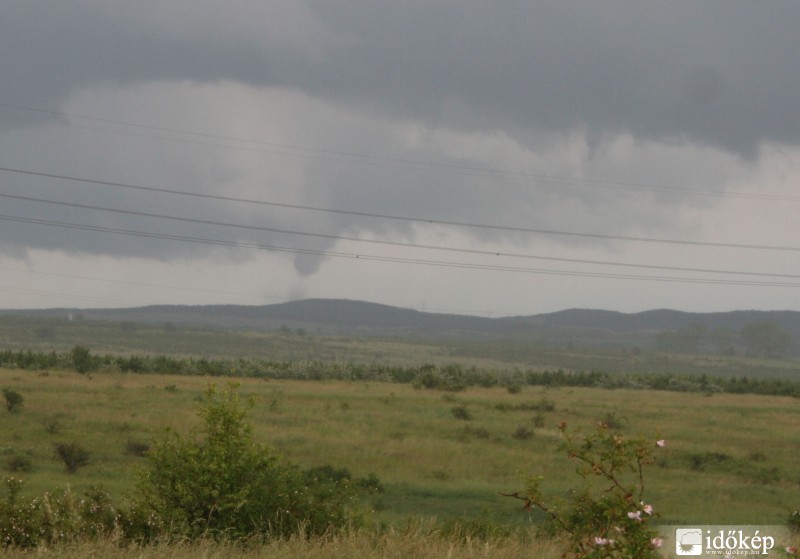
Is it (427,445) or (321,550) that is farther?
(427,445)

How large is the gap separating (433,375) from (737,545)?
6501cm

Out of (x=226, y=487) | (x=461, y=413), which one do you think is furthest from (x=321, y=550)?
(x=461, y=413)

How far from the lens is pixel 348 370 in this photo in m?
87.2

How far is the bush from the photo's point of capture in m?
13.7

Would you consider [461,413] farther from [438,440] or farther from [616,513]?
[616,513]

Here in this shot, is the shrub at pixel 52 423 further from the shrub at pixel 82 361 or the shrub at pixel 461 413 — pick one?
the shrub at pixel 82 361

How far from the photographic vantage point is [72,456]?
2972 cm

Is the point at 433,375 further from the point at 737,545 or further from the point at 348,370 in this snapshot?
the point at 737,545

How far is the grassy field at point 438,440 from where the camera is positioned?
89.6 feet

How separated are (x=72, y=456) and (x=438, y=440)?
50.5ft

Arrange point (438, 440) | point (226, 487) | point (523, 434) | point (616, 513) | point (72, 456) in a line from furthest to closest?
point (523, 434) < point (438, 440) < point (72, 456) < point (226, 487) < point (616, 513)

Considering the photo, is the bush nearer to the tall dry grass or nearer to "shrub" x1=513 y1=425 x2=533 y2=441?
the tall dry grass

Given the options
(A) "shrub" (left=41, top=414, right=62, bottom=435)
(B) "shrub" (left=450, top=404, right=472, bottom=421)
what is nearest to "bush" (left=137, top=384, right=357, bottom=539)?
(A) "shrub" (left=41, top=414, right=62, bottom=435)

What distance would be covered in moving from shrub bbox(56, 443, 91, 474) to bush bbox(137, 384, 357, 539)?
1582 centimetres
